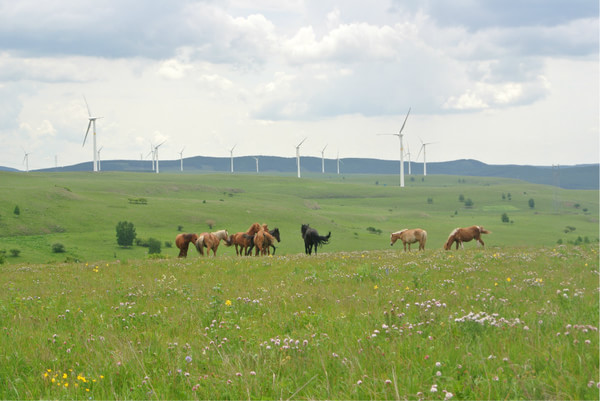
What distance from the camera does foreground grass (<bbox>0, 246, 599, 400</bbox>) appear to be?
233 inches

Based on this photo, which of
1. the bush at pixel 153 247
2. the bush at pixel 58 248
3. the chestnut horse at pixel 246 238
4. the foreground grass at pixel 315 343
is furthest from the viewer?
the bush at pixel 153 247

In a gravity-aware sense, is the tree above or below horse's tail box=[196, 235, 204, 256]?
below

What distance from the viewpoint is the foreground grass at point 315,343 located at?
5.91 metres

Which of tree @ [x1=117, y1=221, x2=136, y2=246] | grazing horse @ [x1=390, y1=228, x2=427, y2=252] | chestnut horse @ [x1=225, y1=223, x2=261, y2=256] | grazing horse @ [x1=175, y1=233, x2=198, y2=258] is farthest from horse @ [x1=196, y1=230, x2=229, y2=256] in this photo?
tree @ [x1=117, y1=221, x2=136, y2=246]

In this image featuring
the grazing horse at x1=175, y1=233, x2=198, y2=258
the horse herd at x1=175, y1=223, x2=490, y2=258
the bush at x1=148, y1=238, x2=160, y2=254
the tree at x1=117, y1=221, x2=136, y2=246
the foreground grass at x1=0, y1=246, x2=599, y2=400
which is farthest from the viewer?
the tree at x1=117, y1=221, x2=136, y2=246

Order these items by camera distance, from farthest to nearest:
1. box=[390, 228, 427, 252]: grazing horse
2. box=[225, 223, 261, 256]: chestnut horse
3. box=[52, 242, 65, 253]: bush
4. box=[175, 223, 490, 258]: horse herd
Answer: box=[52, 242, 65, 253]: bush → box=[390, 228, 427, 252]: grazing horse → box=[225, 223, 261, 256]: chestnut horse → box=[175, 223, 490, 258]: horse herd

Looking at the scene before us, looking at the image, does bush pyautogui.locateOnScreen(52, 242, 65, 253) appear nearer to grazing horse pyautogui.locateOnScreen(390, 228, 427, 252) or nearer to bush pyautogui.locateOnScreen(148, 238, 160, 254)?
bush pyautogui.locateOnScreen(148, 238, 160, 254)

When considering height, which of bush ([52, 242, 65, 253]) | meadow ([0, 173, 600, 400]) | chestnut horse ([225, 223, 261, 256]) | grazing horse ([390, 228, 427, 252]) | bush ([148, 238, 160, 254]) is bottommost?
bush ([148, 238, 160, 254])

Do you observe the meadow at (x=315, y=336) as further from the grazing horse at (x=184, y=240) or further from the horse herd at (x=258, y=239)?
the grazing horse at (x=184, y=240)

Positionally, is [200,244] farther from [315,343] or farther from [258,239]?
[315,343]

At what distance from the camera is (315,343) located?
7520 millimetres

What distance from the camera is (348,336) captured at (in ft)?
25.6

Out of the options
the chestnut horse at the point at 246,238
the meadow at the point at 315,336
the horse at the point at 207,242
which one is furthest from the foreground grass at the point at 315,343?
the chestnut horse at the point at 246,238

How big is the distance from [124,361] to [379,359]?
331 cm
